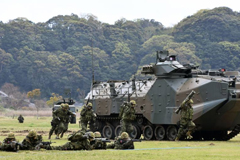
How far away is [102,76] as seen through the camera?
136 m

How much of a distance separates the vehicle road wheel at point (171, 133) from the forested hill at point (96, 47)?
312ft

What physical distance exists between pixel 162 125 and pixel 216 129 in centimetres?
295

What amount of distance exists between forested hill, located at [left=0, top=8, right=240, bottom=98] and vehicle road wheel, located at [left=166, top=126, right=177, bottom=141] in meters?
95.2

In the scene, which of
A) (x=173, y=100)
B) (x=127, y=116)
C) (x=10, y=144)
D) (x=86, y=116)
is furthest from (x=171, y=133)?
(x=10, y=144)

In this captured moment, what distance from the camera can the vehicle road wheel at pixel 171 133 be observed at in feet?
114

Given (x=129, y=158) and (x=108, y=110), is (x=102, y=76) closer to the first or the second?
(x=108, y=110)

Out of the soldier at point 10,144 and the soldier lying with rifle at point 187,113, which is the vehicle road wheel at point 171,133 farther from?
the soldier at point 10,144

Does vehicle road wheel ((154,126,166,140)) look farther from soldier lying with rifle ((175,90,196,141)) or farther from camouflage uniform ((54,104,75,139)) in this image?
camouflage uniform ((54,104,75,139))

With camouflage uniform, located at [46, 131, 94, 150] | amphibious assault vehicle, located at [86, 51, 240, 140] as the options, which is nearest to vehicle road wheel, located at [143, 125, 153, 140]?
amphibious assault vehicle, located at [86, 51, 240, 140]

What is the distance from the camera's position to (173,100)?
1368 inches

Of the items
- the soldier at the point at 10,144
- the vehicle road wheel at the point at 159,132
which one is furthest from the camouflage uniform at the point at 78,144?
the vehicle road wheel at the point at 159,132

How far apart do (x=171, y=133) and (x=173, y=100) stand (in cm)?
184

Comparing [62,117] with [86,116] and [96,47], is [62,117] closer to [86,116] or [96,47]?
[86,116]

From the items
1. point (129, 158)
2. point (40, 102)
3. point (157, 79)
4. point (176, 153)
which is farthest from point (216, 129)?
point (40, 102)
